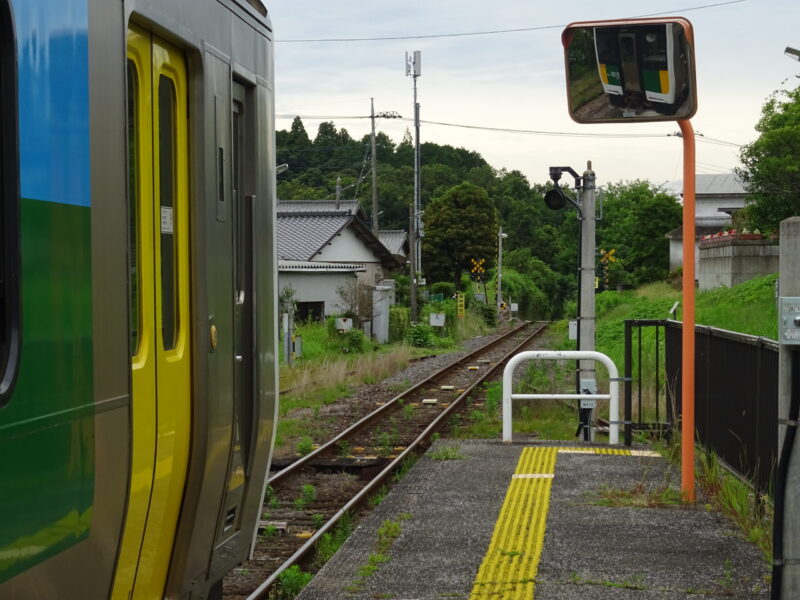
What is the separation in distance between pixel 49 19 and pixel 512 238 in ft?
280

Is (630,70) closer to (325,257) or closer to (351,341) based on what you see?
(351,341)

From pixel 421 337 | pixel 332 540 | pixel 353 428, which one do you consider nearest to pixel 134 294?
pixel 332 540

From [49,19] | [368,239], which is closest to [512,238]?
[368,239]

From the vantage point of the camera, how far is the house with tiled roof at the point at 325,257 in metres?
33.8

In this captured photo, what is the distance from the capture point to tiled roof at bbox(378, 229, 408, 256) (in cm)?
5847

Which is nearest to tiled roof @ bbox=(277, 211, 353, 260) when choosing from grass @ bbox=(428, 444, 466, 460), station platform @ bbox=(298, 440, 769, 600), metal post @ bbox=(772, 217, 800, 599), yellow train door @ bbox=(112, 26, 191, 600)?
grass @ bbox=(428, 444, 466, 460)

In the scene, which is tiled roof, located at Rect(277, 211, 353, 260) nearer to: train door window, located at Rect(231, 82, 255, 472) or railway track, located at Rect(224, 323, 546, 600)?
railway track, located at Rect(224, 323, 546, 600)

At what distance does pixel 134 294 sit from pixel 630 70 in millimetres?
4537

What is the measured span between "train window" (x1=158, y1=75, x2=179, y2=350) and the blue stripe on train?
79 cm

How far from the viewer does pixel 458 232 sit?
57.2 meters

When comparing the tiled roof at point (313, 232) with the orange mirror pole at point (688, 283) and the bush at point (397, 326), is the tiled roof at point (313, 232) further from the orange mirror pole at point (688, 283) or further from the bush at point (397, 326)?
the orange mirror pole at point (688, 283)

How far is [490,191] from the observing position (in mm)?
92125

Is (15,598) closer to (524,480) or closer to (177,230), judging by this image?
(177,230)

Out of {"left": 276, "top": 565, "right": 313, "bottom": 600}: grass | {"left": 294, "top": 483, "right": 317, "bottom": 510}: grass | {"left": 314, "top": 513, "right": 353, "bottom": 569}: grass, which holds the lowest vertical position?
{"left": 294, "top": 483, "right": 317, "bottom": 510}: grass
